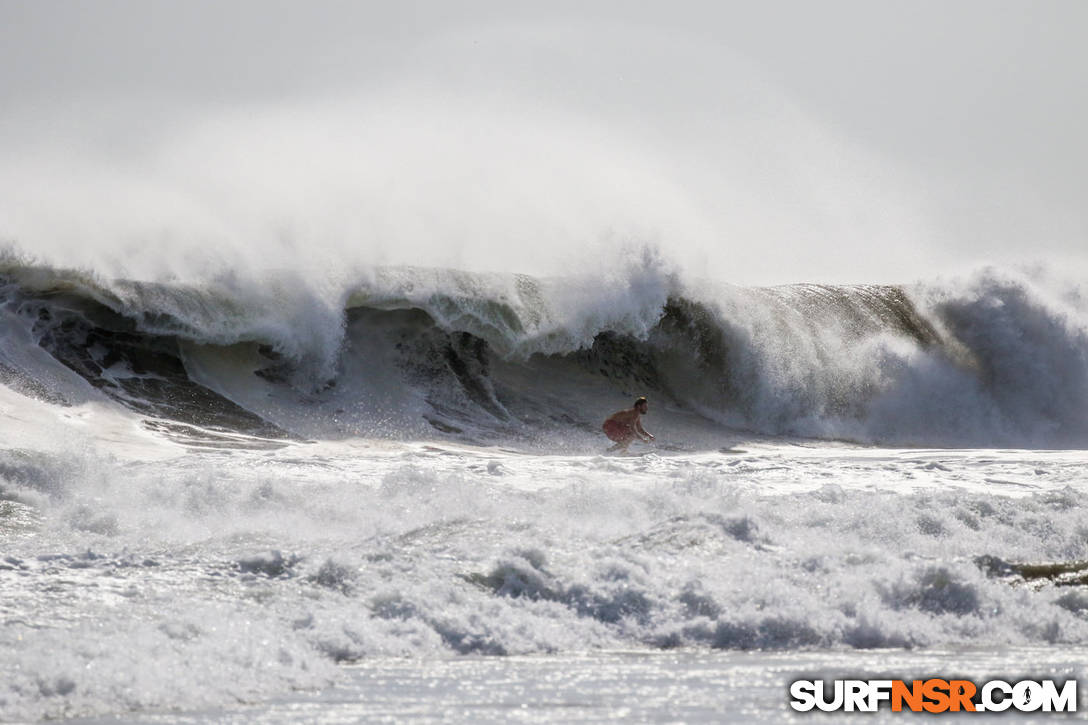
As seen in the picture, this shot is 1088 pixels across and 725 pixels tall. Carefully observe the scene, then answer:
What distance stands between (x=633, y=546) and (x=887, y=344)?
1363 cm

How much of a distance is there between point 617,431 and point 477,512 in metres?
5.09

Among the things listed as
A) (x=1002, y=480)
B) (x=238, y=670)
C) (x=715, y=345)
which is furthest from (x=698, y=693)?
(x=715, y=345)

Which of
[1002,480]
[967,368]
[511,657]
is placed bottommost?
[511,657]

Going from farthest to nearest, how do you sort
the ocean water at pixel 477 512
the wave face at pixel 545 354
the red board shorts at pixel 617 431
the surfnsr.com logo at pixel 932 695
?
the wave face at pixel 545 354 < the red board shorts at pixel 617 431 < the ocean water at pixel 477 512 < the surfnsr.com logo at pixel 932 695

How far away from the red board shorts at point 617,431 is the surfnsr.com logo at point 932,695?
308 inches

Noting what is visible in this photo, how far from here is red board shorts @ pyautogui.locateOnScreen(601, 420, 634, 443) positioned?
13.1 m

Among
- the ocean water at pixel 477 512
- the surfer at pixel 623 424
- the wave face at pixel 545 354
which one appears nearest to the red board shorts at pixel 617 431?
the surfer at pixel 623 424

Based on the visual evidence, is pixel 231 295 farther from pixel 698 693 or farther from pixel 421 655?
pixel 698 693

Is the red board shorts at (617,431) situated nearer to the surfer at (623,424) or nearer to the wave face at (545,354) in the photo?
the surfer at (623,424)

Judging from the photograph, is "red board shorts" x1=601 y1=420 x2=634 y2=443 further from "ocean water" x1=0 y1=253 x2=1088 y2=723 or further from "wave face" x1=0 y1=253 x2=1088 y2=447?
"wave face" x1=0 y1=253 x2=1088 y2=447

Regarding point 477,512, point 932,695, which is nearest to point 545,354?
point 477,512

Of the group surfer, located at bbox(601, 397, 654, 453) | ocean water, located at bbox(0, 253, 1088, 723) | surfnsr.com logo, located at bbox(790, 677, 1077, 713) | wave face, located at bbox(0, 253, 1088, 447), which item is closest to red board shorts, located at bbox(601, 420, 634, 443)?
surfer, located at bbox(601, 397, 654, 453)

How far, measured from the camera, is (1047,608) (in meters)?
6.57

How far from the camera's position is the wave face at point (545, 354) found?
43.9 feet
